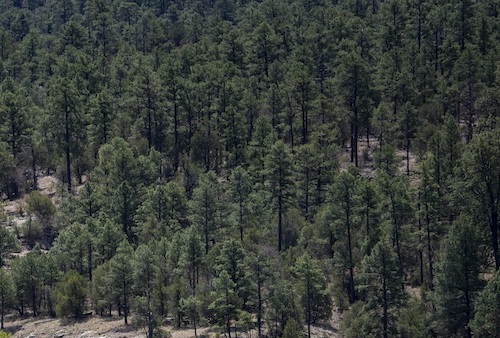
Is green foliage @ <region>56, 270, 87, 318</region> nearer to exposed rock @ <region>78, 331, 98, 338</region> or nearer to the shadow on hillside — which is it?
the shadow on hillside

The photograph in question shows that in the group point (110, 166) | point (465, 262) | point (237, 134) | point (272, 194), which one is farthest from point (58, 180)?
point (465, 262)

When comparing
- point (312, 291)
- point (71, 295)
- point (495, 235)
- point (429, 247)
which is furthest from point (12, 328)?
point (495, 235)

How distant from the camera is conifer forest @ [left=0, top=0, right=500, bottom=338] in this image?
59.3m

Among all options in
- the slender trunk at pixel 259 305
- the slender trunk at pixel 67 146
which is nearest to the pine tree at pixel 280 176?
the slender trunk at pixel 259 305

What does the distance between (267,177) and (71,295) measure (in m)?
19.4

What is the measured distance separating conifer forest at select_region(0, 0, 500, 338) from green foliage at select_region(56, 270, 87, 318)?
15 cm

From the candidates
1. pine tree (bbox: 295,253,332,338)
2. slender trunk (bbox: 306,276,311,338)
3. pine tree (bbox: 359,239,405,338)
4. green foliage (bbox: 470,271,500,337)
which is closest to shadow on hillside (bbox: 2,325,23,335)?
pine tree (bbox: 295,253,332,338)

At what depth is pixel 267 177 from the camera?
73.9 meters

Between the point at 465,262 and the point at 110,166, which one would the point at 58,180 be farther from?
the point at 465,262

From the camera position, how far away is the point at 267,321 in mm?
59812

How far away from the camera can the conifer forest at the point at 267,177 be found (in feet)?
195

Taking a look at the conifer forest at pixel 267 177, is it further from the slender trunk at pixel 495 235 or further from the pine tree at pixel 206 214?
the slender trunk at pixel 495 235

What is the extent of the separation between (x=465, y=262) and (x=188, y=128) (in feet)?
139

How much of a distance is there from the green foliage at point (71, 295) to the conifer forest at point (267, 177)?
0.49 ft
